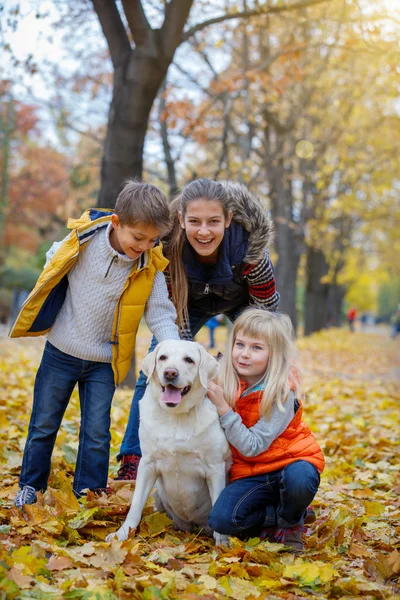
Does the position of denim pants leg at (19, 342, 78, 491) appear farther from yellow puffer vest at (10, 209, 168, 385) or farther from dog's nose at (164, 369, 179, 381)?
dog's nose at (164, 369, 179, 381)

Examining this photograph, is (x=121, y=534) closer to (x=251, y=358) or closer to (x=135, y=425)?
(x=135, y=425)

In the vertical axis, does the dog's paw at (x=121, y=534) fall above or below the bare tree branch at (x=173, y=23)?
below

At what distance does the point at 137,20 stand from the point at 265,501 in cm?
487

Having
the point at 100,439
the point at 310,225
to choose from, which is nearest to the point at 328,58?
the point at 310,225

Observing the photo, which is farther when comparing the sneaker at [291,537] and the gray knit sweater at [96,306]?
the gray knit sweater at [96,306]

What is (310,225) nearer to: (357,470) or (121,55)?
(121,55)

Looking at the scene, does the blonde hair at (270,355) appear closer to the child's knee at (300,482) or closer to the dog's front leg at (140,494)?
the child's knee at (300,482)

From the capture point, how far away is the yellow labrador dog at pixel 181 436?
10.8 ft

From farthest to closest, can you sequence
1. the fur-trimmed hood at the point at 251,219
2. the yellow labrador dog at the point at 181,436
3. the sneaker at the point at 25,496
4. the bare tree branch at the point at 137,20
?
the bare tree branch at the point at 137,20
the fur-trimmed hood at the point at 251,219
the sneaker at the point at 25,496
the yellow labrador dog at the point at 181,436

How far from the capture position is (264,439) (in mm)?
3398

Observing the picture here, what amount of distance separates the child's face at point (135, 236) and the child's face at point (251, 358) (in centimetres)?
79

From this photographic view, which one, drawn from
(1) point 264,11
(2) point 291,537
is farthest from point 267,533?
(1) point 264,11

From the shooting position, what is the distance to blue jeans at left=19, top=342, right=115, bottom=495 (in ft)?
12.7

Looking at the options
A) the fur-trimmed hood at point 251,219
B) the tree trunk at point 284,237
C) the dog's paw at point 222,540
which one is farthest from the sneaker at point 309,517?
the tree trunk at point 284,237
